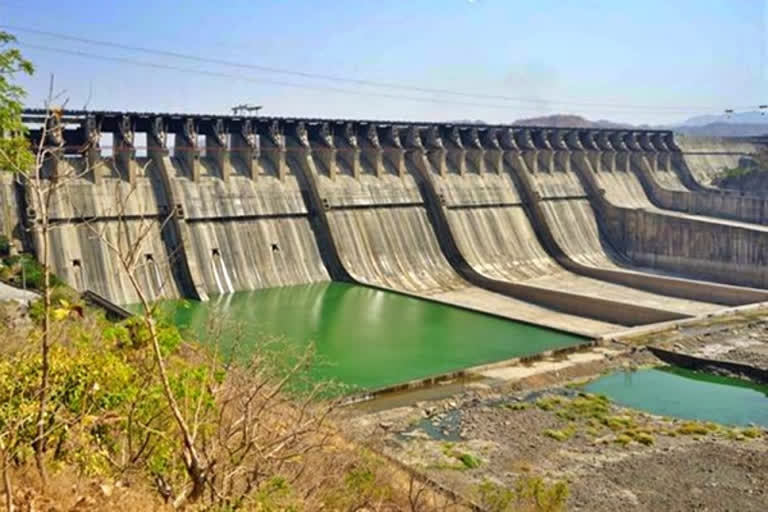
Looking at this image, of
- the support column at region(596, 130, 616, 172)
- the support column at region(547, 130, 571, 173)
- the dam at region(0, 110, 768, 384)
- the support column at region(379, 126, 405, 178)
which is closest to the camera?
the dam at region(0, 110, 768, 384)

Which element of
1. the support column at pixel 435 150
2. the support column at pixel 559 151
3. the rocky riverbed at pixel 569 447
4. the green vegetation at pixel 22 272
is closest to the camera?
the rocky riverbed at pixel 569 447

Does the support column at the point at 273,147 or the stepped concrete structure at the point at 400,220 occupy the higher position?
the support column at the point at 273,147

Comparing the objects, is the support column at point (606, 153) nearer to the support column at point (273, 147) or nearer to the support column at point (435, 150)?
the support column at point (435, 150)

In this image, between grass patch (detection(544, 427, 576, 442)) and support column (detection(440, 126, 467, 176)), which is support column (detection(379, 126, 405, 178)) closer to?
support column (detection(440, 126, 467, 176))

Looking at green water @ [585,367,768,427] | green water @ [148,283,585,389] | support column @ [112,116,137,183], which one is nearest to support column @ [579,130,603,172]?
green water @ [148,283,585,389]

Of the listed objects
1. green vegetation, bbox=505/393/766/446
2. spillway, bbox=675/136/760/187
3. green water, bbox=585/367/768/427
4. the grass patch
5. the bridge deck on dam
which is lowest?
green water, bbox=585/367/768/427

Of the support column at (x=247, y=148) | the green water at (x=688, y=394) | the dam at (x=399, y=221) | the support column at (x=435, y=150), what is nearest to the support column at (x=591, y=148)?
the dam at (x=399, y=221)
